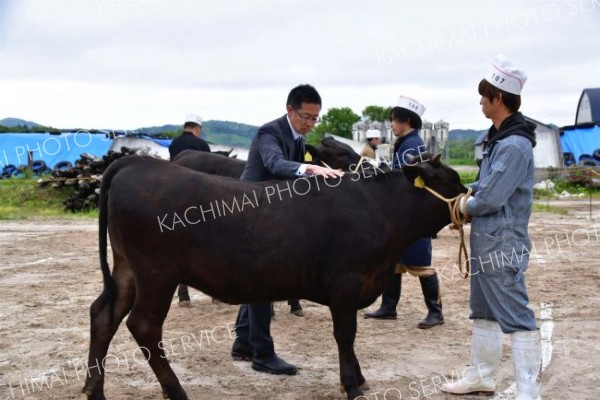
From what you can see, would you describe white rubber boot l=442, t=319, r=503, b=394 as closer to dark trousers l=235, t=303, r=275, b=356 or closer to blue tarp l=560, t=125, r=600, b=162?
dark trousers l=235, t=303, r=275, b=356

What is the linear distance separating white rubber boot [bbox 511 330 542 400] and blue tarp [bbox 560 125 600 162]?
26.6m

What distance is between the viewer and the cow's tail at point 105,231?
4.55 meters

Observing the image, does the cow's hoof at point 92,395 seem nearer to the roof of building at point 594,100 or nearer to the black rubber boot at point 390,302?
the black rubber boot at point 390,302

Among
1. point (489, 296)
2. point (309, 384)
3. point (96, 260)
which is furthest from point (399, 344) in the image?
point (96, 260)

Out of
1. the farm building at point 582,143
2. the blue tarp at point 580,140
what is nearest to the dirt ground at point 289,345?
the farm building at point 582,143

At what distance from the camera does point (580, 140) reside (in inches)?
1147

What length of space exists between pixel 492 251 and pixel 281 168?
5.70ft

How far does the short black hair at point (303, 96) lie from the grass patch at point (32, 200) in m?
14.0

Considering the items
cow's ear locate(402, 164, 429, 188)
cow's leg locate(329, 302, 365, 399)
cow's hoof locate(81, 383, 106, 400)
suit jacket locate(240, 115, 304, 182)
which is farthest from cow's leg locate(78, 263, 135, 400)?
cow's ear locate(402, 164, 429, 188)

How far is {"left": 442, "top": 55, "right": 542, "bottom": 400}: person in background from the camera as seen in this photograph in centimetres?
431

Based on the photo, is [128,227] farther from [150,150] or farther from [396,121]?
[150,150]

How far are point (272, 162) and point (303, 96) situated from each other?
62cm

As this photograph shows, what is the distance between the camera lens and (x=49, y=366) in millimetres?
5363

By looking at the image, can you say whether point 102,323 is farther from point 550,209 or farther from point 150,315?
point 550,209
